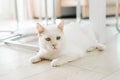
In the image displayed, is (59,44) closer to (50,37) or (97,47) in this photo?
(50,37)

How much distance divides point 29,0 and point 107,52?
228cm

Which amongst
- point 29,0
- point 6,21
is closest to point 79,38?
point 6,21

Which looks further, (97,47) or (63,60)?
(97,47)

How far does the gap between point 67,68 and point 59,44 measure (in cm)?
16

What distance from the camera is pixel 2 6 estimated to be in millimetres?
2762

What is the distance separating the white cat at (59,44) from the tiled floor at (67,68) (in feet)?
0.14

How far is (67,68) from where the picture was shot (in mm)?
1330

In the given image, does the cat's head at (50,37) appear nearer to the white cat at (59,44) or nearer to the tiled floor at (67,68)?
the white cat at (59,44)

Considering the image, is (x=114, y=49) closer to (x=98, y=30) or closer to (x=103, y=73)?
(x=98, y=30)

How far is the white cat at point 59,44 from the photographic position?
138 cm

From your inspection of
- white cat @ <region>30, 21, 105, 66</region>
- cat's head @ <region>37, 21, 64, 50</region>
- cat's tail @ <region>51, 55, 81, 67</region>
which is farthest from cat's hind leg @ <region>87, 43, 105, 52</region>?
cat's head @ <region>37, 21, 64, 50</region>

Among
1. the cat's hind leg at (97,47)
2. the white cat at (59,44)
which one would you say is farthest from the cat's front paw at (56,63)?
the cat's hind leg at (97,47)

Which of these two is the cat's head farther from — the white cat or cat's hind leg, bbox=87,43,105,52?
cat's hind leg, bbox=87,43,105,52

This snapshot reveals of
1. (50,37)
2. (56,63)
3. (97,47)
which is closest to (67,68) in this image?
(56,63)
